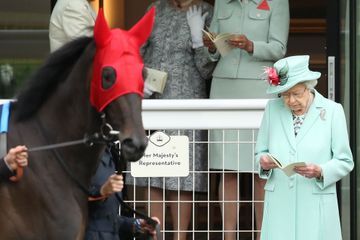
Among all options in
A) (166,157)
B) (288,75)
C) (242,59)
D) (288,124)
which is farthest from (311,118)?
(242,59)

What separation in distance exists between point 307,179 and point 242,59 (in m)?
1.92

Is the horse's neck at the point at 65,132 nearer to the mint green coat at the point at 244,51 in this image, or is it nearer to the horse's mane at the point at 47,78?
the horse's mane at the point at 47,78

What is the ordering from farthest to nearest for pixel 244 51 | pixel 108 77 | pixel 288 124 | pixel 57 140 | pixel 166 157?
pixel 244 51 → pixel 166 157 → pixel 288 124 → pixel 57 140 → pixel 108 77

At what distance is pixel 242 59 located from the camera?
8.61 m

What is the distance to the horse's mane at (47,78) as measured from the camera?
5805mm

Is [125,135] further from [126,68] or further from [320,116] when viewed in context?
[320,116]

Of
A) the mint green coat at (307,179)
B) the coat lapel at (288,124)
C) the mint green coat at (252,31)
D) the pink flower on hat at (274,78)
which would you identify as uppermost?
the mint green coat at (252,31)

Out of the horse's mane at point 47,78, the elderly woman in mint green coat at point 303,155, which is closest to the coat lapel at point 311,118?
the elderly woman in mint green coat at point 303,155

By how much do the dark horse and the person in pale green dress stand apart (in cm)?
255

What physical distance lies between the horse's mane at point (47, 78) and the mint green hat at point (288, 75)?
54.7 inches

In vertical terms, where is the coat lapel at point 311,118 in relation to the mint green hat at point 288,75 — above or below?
below

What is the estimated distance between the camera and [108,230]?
6.23 metres

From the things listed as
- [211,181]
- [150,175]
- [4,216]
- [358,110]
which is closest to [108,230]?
[4,216]

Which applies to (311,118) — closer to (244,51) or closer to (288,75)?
(288,75)
